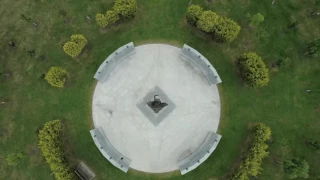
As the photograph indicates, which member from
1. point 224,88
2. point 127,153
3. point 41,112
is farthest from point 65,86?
point 224,88

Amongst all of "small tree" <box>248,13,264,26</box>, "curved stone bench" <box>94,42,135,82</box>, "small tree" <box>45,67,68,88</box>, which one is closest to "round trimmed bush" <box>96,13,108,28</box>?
"curved stone bench" <box>94,42,135,82</box>

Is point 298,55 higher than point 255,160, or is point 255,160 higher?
point 298,55

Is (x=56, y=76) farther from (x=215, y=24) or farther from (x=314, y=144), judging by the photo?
(x=314, y=144)

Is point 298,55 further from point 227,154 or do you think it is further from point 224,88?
point 227,154

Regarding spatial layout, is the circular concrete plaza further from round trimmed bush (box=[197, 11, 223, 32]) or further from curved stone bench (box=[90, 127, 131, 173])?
round trimmed bush (box=[197, 11, 223, 32])

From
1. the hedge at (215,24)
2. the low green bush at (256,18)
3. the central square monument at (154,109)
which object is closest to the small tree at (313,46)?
the low green bush at (256,18)

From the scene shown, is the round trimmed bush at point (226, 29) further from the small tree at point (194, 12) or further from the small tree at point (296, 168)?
the small tree at point (296, 168)

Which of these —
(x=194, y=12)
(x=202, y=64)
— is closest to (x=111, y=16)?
(x=194, y=12)
